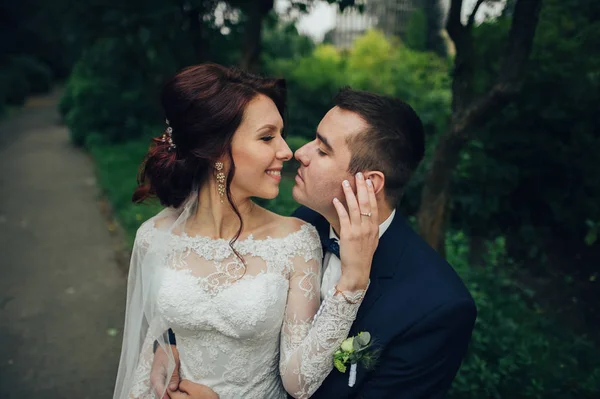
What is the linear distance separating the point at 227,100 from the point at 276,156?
31 cm

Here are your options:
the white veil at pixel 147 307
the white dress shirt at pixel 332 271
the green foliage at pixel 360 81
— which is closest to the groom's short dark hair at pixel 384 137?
the white dress shirt at pixel 332 271

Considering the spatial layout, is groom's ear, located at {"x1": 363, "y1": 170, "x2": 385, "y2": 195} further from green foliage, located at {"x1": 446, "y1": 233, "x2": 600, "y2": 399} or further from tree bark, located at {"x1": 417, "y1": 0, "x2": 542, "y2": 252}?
green foliage, located at {"x1": 446, "y1": 233, "x2": 600, "y2": 399}

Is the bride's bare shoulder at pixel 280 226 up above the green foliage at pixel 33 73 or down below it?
above

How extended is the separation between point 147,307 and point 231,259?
47 centimetres

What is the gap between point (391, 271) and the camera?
2129 mm

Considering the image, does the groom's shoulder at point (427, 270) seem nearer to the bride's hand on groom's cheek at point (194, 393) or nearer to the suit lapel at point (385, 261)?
the suit lapel at point (385, 261)

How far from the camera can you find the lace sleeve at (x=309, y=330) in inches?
76.7

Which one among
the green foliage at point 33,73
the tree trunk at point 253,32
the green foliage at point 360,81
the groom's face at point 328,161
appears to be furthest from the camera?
the green foliage at point 33,73

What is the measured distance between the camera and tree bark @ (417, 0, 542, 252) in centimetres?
336

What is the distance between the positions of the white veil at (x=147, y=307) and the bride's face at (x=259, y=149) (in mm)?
373

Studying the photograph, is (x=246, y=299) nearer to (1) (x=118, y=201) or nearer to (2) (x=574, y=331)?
(2) (x=574, y=331)

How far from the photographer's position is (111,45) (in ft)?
23.7

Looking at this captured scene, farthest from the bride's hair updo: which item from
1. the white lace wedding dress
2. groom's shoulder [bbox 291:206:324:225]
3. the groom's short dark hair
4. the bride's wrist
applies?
the bride's wrist

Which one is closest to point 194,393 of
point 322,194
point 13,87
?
point 322,194
